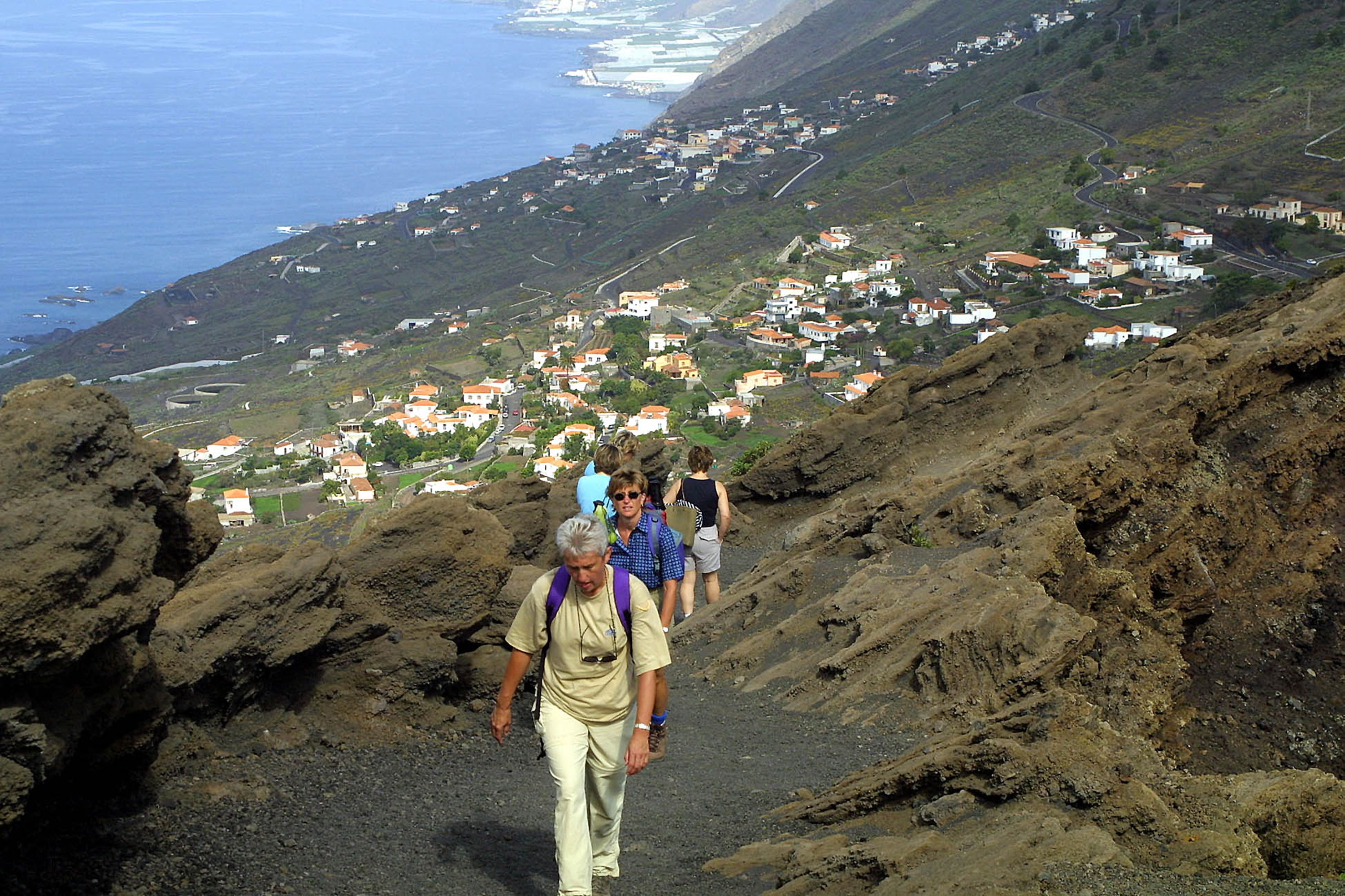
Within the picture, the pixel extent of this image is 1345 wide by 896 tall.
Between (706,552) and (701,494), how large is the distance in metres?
0.82

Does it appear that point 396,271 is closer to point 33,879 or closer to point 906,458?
point 906,458

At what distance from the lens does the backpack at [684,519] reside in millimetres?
8938

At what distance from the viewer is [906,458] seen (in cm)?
1662

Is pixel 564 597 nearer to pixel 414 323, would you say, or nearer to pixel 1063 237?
pixel 1063 237

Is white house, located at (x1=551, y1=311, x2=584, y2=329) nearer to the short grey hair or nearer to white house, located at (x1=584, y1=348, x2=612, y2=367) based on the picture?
white house, located at (x1=584, y1=348, x2=612, y2=367)

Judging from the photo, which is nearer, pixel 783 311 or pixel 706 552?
pixel 706 552

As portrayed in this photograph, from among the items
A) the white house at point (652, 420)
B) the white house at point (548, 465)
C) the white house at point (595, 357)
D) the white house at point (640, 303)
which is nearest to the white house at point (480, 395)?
the white house at point (595, 357)

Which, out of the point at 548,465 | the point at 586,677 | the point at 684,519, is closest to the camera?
the point at 586,677

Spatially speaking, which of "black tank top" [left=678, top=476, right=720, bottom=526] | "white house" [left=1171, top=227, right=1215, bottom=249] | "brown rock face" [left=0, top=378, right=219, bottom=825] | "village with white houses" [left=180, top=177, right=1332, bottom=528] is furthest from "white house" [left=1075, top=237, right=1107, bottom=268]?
"brown rock face" [left=0, top=378, right=219, bottom=825]

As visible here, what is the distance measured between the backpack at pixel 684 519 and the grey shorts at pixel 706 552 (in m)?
0.61

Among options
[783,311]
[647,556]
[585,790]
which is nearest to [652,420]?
[783,311]

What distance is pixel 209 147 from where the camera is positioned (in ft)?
460

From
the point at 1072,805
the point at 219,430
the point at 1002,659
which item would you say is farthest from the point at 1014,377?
the point at 219,430

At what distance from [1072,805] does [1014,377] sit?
1279 cm
